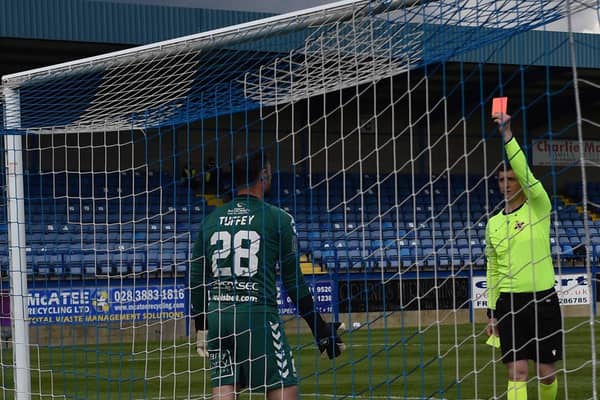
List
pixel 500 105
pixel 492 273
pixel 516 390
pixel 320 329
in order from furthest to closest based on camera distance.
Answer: pixel 492 273 → pixel 516 390 → pixel 500 105 → pixel 320 329

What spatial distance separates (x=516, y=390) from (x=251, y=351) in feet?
6.05

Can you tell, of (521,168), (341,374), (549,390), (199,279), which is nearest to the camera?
(199,279)

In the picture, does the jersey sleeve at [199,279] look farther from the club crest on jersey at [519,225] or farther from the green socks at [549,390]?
the green socks at [549,390]

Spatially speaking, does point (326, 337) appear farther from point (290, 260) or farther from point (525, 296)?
point (525, 296)

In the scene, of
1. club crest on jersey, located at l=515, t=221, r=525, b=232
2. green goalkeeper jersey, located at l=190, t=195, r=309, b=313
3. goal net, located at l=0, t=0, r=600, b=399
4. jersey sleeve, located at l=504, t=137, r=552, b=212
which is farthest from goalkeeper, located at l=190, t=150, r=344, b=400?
club crest on jersey, located at l=515, t=221, r=525, b=232

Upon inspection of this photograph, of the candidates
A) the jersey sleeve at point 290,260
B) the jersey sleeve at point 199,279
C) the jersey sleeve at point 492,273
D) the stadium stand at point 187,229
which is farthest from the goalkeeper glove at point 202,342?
the stadium stand at point 187,229

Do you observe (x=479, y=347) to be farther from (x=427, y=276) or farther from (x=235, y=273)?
(x=235, y=273)

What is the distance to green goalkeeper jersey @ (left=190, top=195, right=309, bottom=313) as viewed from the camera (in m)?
5.38

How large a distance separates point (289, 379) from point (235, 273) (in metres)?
0.57

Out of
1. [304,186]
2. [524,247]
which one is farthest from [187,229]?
[524,247]

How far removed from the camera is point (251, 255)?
17.6ft

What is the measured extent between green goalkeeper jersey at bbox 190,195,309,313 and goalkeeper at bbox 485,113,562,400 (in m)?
1.71

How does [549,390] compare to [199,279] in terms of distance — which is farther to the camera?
[549,390]

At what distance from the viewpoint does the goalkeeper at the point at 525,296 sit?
258 inches
